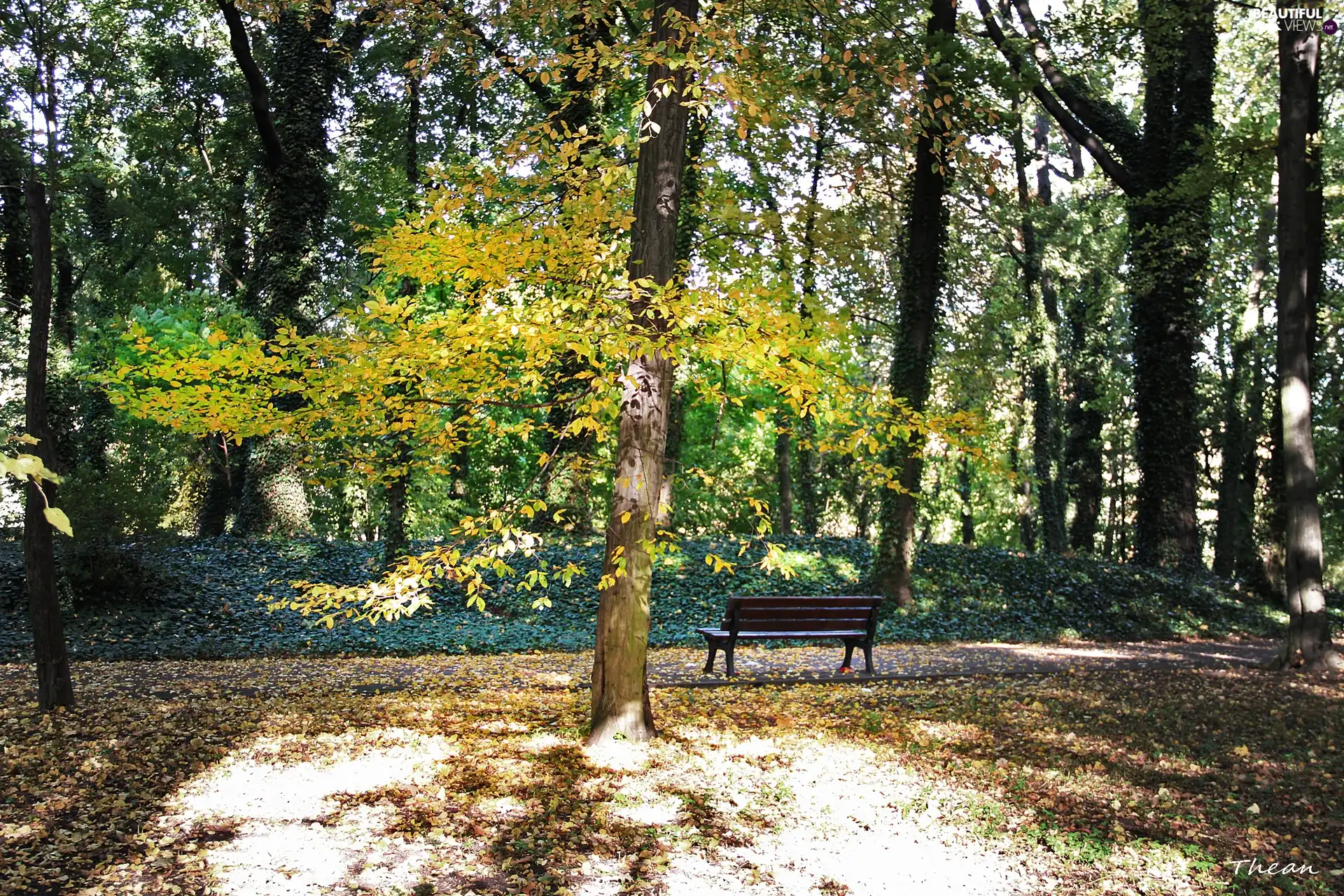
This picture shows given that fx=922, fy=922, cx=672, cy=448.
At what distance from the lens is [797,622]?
367 inches

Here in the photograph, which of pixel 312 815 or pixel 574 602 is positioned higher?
pixel 574 602

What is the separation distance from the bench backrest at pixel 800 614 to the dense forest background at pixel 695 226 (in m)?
1.16

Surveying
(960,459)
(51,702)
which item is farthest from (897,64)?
(960,459)

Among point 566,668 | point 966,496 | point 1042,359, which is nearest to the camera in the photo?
point 566,668

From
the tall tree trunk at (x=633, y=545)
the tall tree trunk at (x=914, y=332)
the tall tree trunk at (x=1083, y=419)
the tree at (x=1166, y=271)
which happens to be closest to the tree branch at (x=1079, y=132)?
the tree at (x=1166, y=271)

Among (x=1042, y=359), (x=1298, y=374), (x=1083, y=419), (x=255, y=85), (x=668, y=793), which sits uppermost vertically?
(x=255, y=85)

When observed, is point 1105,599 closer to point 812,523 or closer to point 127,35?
point 812,523

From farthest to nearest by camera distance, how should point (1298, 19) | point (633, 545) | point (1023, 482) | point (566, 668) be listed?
point (1023, 482) < point (1298, 19) < point (566, 668) < point (633, 545)

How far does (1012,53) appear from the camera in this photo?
47.2 ft

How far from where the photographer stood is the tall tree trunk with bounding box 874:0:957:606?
13578 millimetres

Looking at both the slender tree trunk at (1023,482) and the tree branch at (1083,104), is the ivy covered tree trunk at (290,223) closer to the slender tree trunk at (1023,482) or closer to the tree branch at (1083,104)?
the tree branch at (1083,104)

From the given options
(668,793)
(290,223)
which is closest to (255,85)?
(290,223)

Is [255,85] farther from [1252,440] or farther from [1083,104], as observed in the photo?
[1252,440]

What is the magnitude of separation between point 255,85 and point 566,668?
9969 mm
